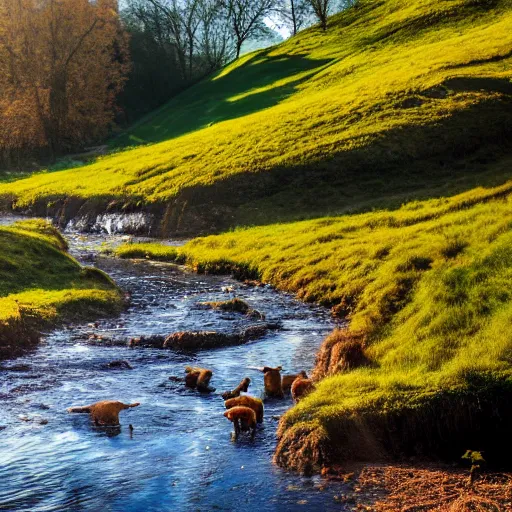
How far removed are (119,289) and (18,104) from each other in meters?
51.8

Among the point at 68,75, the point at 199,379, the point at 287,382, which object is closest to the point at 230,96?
the point at 68,75

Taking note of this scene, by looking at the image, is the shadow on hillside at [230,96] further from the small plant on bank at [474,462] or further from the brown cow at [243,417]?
the small plant on bank at [474,462]

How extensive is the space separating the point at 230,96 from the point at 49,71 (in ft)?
61.7

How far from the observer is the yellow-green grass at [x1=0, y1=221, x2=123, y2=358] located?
1800 cm

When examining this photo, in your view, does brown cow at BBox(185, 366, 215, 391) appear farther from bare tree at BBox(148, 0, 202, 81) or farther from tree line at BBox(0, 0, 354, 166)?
bare tree at BBox(148, 0, 202, 81)

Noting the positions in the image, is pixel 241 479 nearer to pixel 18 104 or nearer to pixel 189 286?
pixel 189 286

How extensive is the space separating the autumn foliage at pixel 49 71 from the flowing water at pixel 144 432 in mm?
56017

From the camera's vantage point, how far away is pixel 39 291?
875 inches

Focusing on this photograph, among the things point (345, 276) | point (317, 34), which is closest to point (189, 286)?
point (345, 276)

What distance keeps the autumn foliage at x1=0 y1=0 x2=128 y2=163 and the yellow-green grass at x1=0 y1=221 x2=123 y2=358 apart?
46589 millimetres

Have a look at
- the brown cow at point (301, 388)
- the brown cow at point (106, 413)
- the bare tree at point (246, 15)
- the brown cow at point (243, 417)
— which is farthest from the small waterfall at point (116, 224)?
the bare tree at point (246, 15)

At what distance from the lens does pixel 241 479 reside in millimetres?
10484

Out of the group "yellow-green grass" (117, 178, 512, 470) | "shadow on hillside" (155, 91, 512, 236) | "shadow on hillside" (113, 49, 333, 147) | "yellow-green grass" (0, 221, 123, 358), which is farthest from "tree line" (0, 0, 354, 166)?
"yellow-green grass" (117, 178, 512, 470)

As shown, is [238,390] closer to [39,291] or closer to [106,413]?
[106,413]
